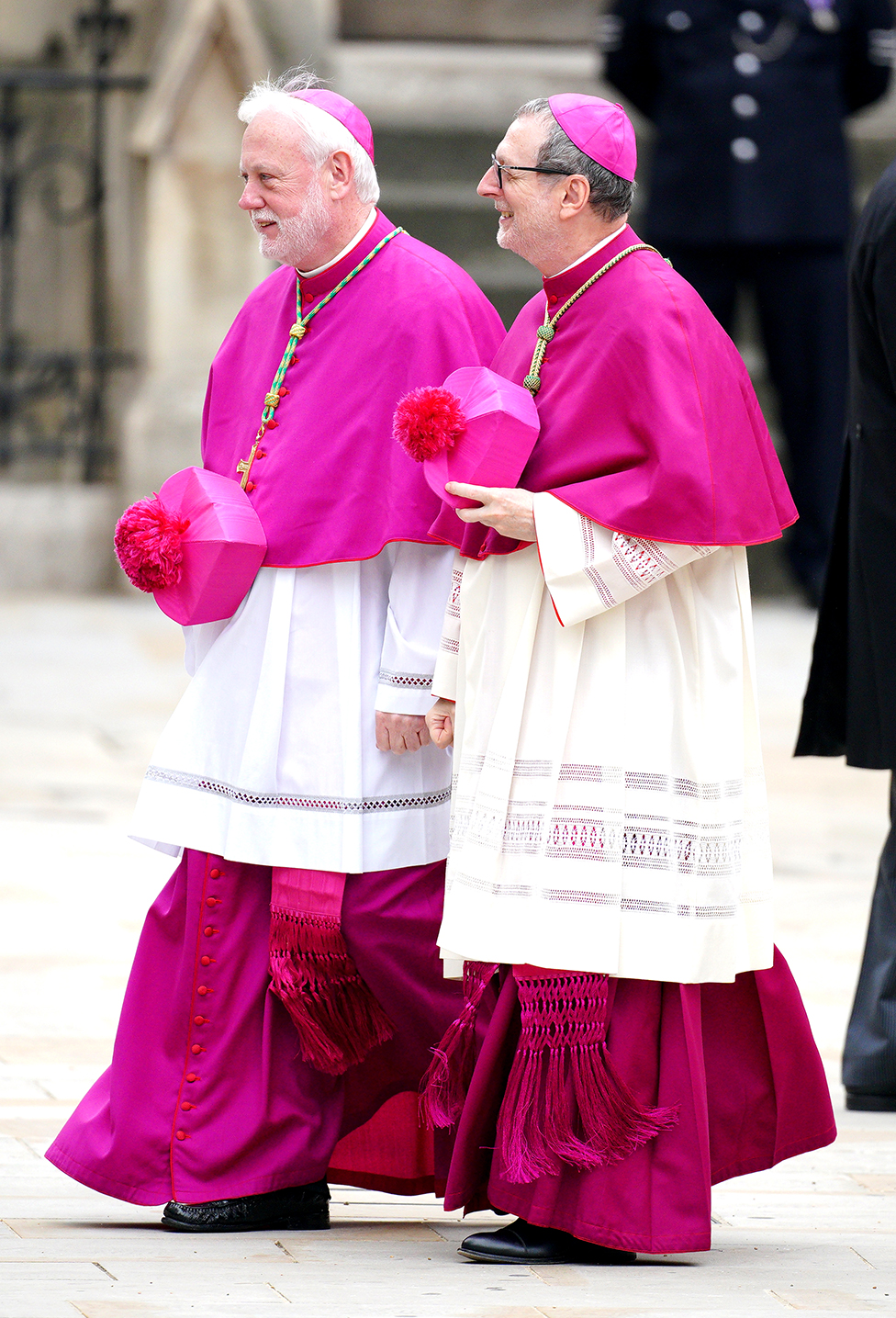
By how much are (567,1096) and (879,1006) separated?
1.33 meters

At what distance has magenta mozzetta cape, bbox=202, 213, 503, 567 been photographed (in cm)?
384

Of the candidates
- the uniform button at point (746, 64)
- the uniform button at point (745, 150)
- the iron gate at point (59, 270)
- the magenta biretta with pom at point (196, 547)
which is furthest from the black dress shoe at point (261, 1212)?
the iron gate at point (59, 270)

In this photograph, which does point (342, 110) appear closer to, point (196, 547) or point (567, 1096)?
point (196, 547)

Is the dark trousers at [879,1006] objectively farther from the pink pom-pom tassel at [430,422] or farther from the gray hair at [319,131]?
the gray hair at [319,131]

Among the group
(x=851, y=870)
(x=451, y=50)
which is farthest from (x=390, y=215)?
(x=851, y=870)

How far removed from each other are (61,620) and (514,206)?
691 cm

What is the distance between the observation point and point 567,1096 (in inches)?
140

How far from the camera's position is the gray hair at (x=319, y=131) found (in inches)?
152

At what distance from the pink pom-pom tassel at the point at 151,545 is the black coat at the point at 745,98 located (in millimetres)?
6516

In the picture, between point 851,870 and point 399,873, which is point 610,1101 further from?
point 851,870

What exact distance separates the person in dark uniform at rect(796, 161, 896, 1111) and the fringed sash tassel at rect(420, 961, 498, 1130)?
50.1 inches

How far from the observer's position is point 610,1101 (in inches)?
139

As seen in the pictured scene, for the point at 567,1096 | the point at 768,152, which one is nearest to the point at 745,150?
the point at 768,152

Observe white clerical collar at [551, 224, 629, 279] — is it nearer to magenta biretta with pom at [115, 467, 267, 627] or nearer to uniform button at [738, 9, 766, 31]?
magenta biretta with pom at [115, 467, 267, 627]
